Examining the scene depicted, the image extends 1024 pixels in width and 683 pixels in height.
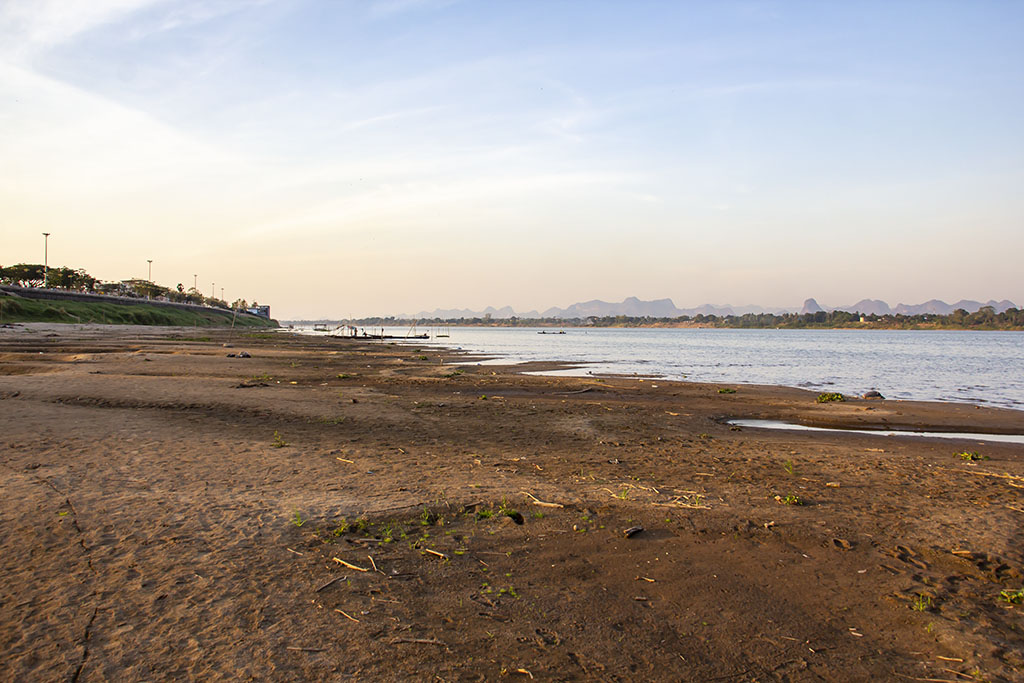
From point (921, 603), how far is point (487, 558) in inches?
147

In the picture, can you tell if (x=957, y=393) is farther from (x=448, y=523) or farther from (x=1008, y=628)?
(x=448, y=523)

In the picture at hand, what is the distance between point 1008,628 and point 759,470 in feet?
16.1

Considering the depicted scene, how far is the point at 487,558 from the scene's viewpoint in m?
5.93

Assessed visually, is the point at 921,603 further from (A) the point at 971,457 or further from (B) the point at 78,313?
(B) the point at 78,313

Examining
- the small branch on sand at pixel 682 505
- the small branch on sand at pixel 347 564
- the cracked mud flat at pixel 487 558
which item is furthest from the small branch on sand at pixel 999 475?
the small branch on sand at pixel 347 564

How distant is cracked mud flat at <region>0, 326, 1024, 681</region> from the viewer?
4336 millimetres

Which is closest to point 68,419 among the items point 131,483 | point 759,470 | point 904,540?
point 131,483

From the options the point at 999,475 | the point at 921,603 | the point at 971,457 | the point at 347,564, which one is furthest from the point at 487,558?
the point at 971,457

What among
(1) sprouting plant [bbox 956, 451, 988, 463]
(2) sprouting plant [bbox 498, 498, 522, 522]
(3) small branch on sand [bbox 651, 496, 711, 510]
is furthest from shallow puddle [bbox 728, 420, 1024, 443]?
(2) sprouting plant [bbox 498, 498, 522, 522]

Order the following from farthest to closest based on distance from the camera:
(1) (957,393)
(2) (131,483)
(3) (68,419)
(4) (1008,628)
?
1. (1) (957,393)
2. (3) (68,419)
3. (2) (131,483)
4. (4) (1008,628)

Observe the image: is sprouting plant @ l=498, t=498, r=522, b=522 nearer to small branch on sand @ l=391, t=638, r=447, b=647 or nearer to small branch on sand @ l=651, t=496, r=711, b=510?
small branch on sand @ l=651, t=496, r=711, b=510

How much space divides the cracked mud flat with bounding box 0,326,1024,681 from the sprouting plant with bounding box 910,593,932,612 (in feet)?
0.09

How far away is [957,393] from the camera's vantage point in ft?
87.8

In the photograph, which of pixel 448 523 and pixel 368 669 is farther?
pixel 448 523
